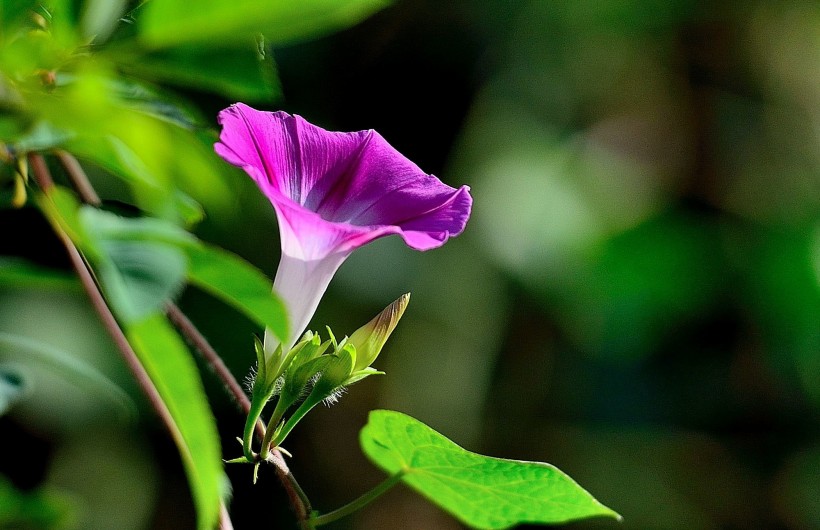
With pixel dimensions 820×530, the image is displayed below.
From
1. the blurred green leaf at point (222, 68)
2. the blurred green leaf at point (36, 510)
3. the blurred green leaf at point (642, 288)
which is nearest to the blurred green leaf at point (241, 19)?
the blurred green leaf at point (222, 68)

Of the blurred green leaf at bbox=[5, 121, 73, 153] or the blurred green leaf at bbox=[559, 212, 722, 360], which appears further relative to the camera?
the blurred green leaf at bbox=[559, 212, 722, 360]

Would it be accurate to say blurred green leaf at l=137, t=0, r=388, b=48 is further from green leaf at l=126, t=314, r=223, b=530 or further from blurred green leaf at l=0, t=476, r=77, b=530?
blurred green leaf at l=0, t=476, r=77, b=530

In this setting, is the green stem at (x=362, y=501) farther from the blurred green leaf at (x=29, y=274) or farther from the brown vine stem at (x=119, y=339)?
the blurred green leaf at (x=29, y=274)

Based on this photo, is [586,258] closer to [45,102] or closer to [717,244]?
[717,244]

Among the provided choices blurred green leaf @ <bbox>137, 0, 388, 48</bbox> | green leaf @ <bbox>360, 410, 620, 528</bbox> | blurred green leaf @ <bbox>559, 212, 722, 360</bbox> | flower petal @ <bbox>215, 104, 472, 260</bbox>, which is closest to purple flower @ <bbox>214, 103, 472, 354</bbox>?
flower petal @ <bbox>215, 104, 472, 260</bbox>

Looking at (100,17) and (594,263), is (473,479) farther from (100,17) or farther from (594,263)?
(594,263)

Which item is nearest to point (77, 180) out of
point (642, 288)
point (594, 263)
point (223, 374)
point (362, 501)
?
point (223, 374)
